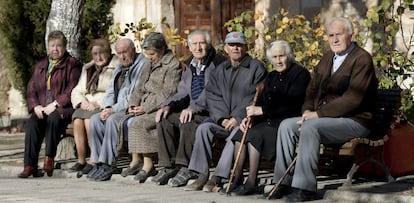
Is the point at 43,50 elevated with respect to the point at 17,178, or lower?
elevated

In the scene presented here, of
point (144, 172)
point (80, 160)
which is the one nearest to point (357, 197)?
point (144, 172)

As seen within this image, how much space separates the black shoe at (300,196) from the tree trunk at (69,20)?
14.6 ft

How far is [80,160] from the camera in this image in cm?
1255

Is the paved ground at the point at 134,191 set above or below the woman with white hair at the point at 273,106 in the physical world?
below

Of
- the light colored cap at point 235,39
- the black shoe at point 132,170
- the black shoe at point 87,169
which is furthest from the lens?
the black shoe at point 87,169

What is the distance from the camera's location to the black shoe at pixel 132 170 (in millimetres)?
11867

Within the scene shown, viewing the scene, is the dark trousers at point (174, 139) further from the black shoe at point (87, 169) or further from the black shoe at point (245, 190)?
the black shoe at point (87, 169)

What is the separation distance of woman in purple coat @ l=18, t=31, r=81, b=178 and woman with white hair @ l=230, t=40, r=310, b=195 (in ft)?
8.72

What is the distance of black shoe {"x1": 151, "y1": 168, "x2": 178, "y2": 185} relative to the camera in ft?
37.3

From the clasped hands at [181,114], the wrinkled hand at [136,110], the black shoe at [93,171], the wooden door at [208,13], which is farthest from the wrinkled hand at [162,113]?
the wooden door at [208,13]

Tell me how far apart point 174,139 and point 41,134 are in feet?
6.01

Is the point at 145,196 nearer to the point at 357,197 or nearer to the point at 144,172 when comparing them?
the point at 144,172

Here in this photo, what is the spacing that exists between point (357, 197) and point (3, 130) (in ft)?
32.0

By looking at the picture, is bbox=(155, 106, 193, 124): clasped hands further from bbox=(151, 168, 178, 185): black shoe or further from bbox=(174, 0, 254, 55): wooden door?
bbox=(174, 0, 254, 55): wooden door
